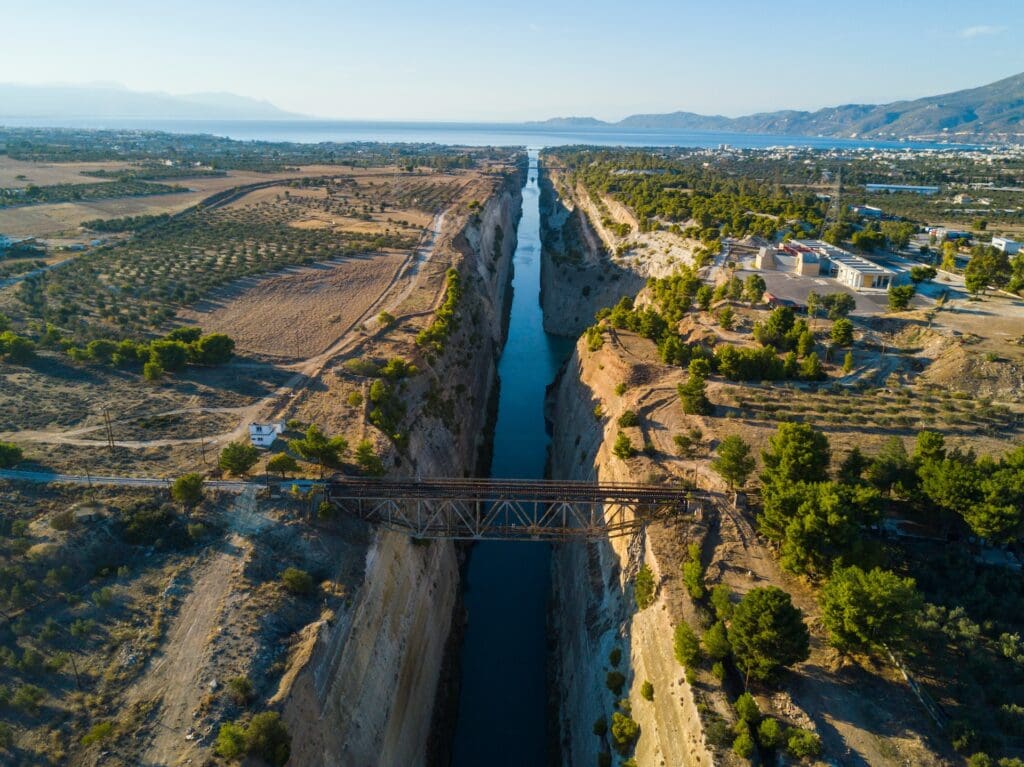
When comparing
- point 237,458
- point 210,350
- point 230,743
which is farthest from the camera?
point 210,350

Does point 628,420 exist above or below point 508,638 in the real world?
above

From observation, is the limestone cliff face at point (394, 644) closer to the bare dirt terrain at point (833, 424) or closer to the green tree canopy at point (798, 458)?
the bare dirt terrain at point (833, 424)

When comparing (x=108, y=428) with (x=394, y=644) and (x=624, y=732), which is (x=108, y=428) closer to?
(x=394, y=644)

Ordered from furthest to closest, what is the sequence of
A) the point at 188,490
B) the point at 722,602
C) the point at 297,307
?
the point at 297,307, the point at 188,490, the point at 722,602

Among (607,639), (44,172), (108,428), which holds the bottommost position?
(607,639)

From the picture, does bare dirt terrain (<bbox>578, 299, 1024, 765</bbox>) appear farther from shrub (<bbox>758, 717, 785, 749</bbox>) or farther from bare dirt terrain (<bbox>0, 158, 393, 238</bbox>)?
bare dirt terrain (<bbox>0, 158, 393, 238</bbox>)

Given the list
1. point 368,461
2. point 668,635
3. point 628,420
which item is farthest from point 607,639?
point 368,461

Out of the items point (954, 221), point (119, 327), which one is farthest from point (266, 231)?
point (954, 221)
